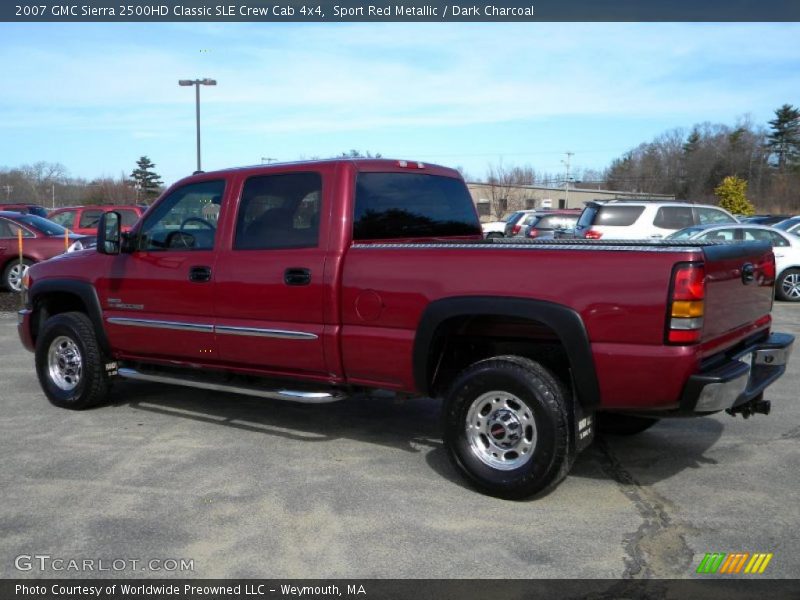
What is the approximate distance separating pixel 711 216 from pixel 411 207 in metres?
13.2

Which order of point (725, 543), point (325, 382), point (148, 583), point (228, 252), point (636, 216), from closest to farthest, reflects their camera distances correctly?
point (148, 583) → point (725, 543) → point (325, 382) → point (228, 252) → point (636, 216)

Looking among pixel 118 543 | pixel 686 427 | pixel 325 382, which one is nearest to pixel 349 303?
pixel 325 382

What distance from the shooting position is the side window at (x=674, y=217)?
16.1m

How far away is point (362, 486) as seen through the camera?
4.64 m

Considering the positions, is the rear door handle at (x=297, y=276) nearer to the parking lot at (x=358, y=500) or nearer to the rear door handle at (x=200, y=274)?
the rear door handle at (x=200, y=274)

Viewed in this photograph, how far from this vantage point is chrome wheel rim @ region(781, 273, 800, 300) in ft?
46.7

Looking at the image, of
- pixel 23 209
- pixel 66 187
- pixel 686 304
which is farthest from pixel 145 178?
pixel 686 304

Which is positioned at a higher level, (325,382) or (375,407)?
(325,382)

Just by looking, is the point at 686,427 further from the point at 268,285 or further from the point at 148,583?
the point at 148,583

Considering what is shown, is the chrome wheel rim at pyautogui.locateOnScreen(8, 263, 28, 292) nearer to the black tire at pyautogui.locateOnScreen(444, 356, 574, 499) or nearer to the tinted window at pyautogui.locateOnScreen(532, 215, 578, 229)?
the black tire at pyautogui.locateOnScreen(444, 356, 574, 499)

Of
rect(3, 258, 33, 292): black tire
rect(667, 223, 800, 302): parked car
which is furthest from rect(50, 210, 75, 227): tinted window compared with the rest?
rect(667, 223, 800, 302): parked car

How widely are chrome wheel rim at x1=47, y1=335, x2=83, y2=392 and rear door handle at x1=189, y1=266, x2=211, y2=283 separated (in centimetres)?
157

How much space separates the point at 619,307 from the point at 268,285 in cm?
236

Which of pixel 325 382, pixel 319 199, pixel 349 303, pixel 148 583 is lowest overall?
pixel 148 583
